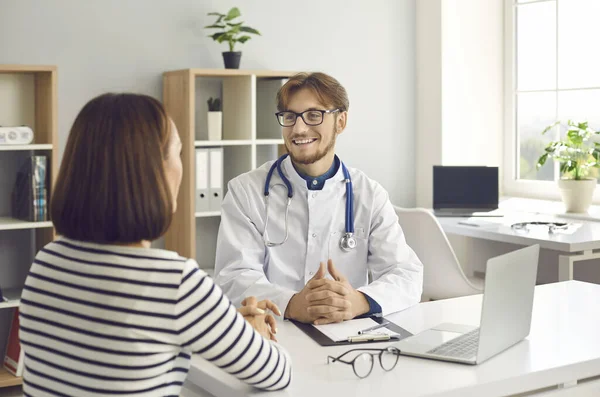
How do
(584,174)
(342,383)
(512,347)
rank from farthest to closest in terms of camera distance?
(584,174)
(512,347)
(342,383)

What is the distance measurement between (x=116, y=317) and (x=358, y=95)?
12.2ft

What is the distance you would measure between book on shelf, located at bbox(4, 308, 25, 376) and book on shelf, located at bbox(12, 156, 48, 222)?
525 mm

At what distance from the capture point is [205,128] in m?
4.32

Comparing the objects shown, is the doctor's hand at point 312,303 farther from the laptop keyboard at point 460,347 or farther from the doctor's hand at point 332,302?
the laptop keyboard at point 460,347

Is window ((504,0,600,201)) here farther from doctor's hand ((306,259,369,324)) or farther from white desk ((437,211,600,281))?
doctor's hand ((306,259,369,324))

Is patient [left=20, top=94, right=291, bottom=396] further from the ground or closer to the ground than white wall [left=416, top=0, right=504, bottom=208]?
closer to the ground

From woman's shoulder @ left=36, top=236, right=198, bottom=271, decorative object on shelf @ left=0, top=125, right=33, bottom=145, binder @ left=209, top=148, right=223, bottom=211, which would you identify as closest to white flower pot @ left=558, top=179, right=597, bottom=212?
binder @ left=209, top=148, right=223, bottom=211

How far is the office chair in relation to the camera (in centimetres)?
349

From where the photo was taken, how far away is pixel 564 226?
3723mm

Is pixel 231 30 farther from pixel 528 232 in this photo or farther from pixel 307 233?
pixel 307 233

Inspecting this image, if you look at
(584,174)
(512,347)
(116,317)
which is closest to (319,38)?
(584,174)

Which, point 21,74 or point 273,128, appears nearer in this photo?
point 21,74

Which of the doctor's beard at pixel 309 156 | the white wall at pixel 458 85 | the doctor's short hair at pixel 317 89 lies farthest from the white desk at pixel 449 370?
the white wall at pixel 458 85

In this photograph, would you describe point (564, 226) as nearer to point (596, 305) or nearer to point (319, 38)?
point (596, 305)
